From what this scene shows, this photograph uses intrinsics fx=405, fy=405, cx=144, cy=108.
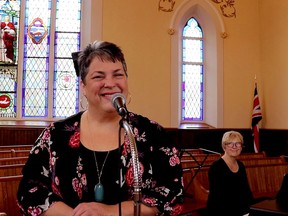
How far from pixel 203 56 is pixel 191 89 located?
32.7 inches

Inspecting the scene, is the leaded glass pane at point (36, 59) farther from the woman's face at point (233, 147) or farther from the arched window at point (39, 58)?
the woman's face at point (233, 147)

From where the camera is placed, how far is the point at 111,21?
8375 millimetres

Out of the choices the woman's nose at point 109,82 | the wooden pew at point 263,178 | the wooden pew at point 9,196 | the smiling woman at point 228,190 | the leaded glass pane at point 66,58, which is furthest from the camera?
the leaded glass pane at point 66,58

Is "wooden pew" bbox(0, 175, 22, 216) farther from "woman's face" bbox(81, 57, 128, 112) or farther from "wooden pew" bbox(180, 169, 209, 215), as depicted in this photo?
"wooden pew" bbox(180, 169, 209, 215)

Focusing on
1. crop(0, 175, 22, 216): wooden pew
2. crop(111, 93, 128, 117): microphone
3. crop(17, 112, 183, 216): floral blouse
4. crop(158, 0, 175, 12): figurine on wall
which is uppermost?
crop(158, 0, 175, 12): figurine on wall

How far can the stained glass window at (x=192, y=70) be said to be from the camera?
932 centimetres

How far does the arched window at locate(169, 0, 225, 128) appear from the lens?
8758 mm

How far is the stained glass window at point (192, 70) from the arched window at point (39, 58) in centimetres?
242

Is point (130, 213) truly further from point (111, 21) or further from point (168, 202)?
point (111, 21)

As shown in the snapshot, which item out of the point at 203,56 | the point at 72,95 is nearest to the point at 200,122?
the point at 203,56

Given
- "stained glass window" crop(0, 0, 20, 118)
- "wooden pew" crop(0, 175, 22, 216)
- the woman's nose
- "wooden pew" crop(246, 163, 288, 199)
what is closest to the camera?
the woman's nose

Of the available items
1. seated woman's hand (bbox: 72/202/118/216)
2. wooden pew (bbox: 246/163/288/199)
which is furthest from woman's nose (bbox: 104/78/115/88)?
wooden pew (bbox: 246/163/288/199)

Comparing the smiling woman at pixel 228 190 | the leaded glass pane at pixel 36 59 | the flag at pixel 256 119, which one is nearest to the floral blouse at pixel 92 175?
the smiling woman at pixel 228 190

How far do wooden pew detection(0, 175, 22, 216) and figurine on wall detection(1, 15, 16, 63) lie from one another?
19.5 ft
